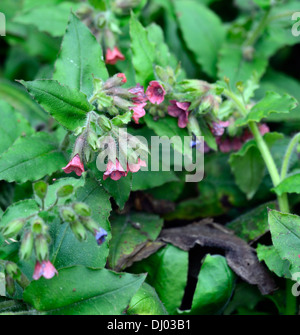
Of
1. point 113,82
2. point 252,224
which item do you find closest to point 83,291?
point 113,82

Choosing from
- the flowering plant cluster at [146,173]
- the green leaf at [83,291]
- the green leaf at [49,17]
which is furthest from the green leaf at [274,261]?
the green leaf at [49,17]

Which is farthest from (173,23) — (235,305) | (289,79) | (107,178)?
(235,305)

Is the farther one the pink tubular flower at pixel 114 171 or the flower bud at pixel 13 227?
the pink tubular flower at pixel 114 171

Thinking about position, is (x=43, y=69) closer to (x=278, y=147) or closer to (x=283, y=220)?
(x=278, y=147)

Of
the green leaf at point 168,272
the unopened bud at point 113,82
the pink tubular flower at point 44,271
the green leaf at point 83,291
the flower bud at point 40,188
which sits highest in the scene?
the unopened bud at point 113,82

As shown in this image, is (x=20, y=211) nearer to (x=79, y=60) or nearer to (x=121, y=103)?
(x=121, y=103)

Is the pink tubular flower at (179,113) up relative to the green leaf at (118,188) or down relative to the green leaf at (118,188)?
up

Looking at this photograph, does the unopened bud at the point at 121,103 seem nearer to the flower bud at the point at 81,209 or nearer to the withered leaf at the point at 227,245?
the flower bud at the point at 81,209
